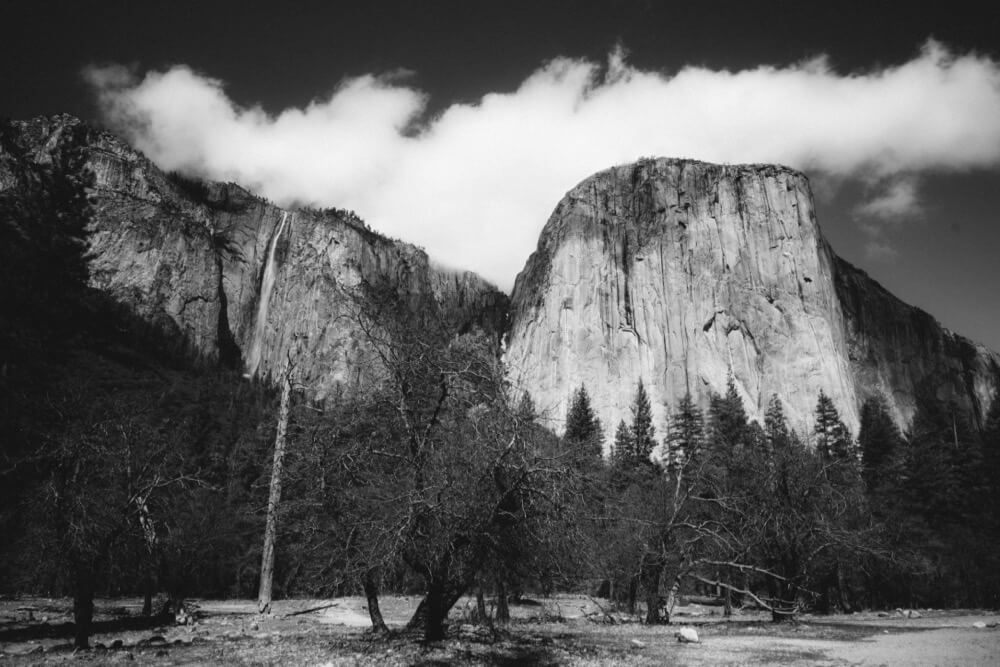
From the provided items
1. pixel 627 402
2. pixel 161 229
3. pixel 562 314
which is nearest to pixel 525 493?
pixel 627 402

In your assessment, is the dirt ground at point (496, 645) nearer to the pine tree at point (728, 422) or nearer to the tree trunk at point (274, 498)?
the tree trunk at point (274, 498)

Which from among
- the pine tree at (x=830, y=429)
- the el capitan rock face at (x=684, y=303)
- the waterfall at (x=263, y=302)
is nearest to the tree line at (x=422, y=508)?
the pine tree at (x=830, y=429)

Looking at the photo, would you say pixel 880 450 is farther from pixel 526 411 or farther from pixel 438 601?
pixel 438 601

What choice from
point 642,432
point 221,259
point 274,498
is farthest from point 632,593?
point 221,259

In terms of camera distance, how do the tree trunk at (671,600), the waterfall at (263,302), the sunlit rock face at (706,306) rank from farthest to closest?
the waterfall at (263,302) < the sunlit rock face at (706,306) < the tree trunk at (671,600)

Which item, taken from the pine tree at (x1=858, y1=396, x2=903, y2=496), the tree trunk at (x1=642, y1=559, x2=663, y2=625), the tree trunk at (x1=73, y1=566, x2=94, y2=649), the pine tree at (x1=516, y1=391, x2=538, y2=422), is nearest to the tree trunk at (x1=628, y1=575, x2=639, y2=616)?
the tree trunk at (x1=642, y1=559, x2=663, y2=625)

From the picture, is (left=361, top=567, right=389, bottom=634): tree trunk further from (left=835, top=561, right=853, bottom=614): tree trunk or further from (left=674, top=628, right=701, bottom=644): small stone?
(left=835, top=561, right=853, bottom=614): tree trunk
